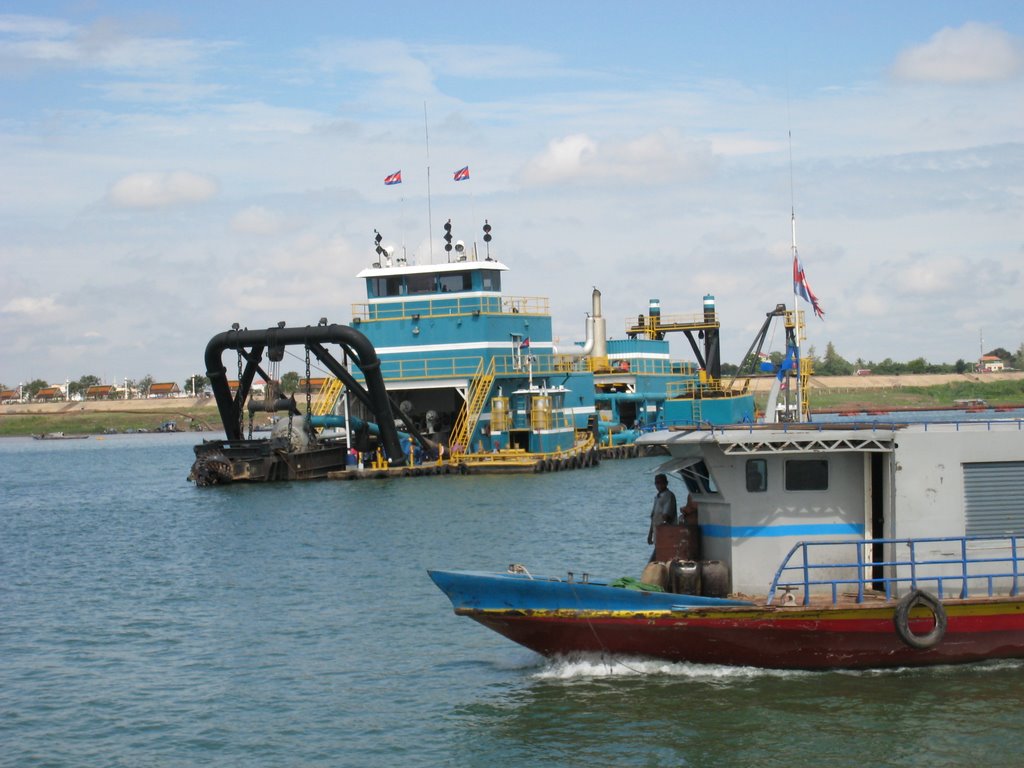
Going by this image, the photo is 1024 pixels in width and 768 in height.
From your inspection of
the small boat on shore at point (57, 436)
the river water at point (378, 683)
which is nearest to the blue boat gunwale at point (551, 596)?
the river water at point (378, 683)

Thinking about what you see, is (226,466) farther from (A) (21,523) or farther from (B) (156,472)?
(B) (156,472)

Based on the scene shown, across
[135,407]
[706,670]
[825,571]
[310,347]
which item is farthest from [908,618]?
[135,407]

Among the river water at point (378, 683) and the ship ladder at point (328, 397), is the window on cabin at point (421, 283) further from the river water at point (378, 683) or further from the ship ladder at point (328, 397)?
the river water at point (378, 683)

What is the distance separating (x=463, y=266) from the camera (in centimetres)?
5503

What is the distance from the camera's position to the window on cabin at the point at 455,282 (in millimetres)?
55375

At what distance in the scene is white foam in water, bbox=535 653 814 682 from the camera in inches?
713

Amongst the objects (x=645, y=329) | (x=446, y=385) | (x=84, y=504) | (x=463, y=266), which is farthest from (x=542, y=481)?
(x=645, y=329)

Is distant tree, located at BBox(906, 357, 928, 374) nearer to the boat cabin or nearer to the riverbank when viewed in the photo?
the riverbank

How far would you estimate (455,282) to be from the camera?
5559cm

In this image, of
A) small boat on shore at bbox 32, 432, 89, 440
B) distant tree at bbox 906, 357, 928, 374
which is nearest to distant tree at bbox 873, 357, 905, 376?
distant tree at bbox 906, 357, 928, 374

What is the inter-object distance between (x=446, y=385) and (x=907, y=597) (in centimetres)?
3766

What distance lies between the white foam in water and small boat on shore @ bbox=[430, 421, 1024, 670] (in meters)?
0.15

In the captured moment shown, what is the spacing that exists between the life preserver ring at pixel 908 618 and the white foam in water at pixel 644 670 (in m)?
1.50

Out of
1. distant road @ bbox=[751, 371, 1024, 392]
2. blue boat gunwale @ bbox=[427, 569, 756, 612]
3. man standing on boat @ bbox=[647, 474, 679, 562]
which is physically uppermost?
distant road @ bbox=[751, 371, 1024, 392]
